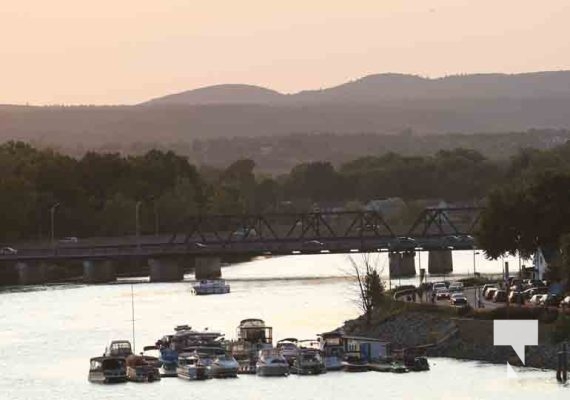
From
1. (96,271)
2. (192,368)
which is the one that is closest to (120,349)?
(192,368)

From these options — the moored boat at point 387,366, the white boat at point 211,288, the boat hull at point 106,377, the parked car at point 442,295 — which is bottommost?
the boat hull at point 106,377

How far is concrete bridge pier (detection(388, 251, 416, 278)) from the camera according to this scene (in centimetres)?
18600

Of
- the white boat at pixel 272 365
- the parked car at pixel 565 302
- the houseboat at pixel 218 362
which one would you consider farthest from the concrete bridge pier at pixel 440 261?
the white boat at pixel 272 365

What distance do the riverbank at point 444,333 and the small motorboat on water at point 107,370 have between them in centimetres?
1416

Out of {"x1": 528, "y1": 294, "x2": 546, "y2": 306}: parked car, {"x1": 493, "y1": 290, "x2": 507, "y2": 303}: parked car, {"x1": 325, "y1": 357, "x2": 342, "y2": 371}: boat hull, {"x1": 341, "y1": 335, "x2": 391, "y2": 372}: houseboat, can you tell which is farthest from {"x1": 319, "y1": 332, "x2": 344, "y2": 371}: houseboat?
{"x1": 493, "y1": 290, "x2": 507, "y2": 303}: parked car

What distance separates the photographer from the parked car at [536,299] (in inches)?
4384

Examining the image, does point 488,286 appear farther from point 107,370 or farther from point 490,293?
point 107,370

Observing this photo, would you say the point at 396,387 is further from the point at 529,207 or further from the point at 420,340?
the point at 529,207

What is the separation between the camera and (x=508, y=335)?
347ft

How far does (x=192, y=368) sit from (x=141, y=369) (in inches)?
92.0

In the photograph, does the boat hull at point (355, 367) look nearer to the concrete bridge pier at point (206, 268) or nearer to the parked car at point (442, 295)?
the parked car at point (442, 295)

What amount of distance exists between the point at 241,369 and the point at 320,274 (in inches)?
3485

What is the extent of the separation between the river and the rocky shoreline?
1.38m

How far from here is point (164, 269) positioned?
193000mm
